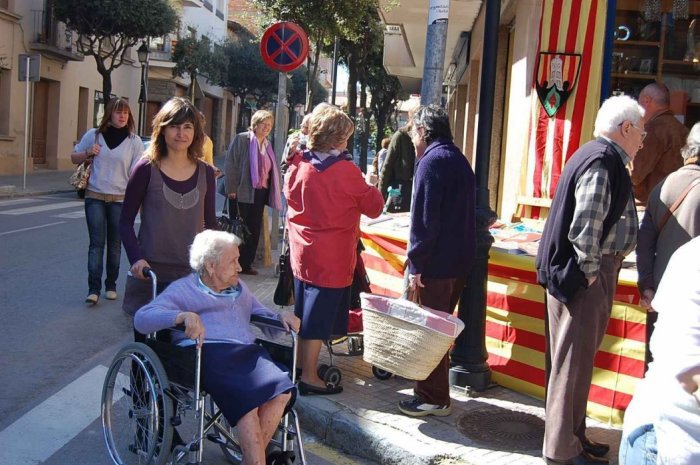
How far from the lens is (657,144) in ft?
20.0

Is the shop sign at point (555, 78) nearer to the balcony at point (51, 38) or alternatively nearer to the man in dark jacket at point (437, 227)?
the man in dark jacket at point (437, 227)

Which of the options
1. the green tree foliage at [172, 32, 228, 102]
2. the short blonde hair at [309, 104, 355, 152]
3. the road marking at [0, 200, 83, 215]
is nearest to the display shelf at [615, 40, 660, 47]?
the short blonde hair at [309, 104, 355, 152]

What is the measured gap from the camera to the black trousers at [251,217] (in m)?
9.52

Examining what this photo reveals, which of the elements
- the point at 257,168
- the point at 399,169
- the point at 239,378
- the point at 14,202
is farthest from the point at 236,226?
the point at 14,202

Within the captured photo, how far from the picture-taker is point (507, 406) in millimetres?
5195

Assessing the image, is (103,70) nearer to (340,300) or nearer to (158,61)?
(158,61)

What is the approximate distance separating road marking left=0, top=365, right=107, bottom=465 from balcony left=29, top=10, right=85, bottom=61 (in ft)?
78.7

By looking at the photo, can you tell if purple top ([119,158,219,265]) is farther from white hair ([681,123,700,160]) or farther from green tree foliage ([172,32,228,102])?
green tree foliage ([172,32,228,102])

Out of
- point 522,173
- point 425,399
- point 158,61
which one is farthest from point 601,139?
point 158,61

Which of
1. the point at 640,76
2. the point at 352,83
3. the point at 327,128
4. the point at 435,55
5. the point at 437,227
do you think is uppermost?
the point at 352,83

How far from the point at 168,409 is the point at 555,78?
468cm

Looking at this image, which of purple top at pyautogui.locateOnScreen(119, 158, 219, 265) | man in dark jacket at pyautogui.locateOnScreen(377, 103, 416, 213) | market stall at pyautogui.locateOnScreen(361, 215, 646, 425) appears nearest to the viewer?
purple top at pyautogui.locateOnScreen(119, 158, 219, 265)

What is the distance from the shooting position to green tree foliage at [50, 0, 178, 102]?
2767 centimetres

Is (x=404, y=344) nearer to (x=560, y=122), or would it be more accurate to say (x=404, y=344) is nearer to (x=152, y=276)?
(x=152, y=276)
